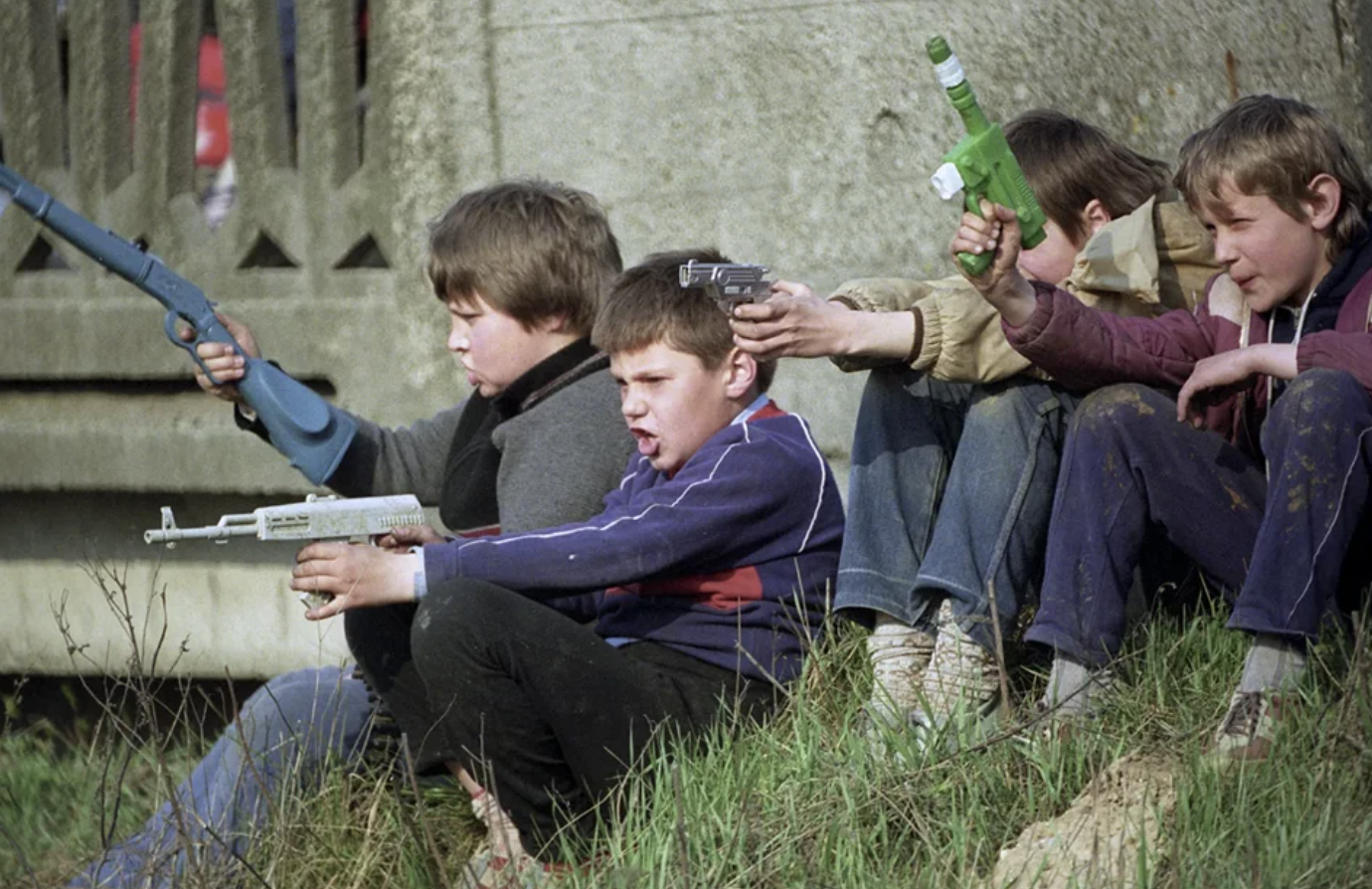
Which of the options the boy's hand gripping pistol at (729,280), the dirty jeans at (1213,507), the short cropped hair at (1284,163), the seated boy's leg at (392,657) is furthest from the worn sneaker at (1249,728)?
the seated boy's leg at (392,657)

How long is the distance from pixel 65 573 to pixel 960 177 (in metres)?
3.72

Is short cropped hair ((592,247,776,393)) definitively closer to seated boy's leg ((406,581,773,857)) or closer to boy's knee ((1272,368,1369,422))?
seated boy's leg ((406,581,773,857))

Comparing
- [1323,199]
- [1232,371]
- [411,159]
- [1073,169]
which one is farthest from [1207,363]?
[411,159]

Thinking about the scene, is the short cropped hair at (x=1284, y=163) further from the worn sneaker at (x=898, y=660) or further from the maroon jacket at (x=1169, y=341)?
the worn sneaker at (x=898, y=660)

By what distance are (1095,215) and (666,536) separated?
3.71 ft

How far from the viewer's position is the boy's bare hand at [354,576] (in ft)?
10.8

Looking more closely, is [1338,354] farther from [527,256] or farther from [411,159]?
[411,159]

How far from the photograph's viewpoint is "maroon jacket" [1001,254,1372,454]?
3109 millimetres

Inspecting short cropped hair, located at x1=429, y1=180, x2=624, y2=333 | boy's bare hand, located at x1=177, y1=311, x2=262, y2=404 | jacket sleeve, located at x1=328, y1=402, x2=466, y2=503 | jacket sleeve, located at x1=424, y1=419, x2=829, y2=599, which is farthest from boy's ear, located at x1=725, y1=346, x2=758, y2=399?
boy's bare hand, located at x1=177, y1=311, x2=262, y2=404

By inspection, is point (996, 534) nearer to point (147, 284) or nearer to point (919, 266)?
point (919, 266)

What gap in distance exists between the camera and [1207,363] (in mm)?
3084

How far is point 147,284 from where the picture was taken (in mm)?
4309

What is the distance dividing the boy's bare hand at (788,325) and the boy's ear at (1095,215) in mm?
705

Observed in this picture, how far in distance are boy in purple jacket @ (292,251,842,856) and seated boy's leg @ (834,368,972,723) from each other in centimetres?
10
